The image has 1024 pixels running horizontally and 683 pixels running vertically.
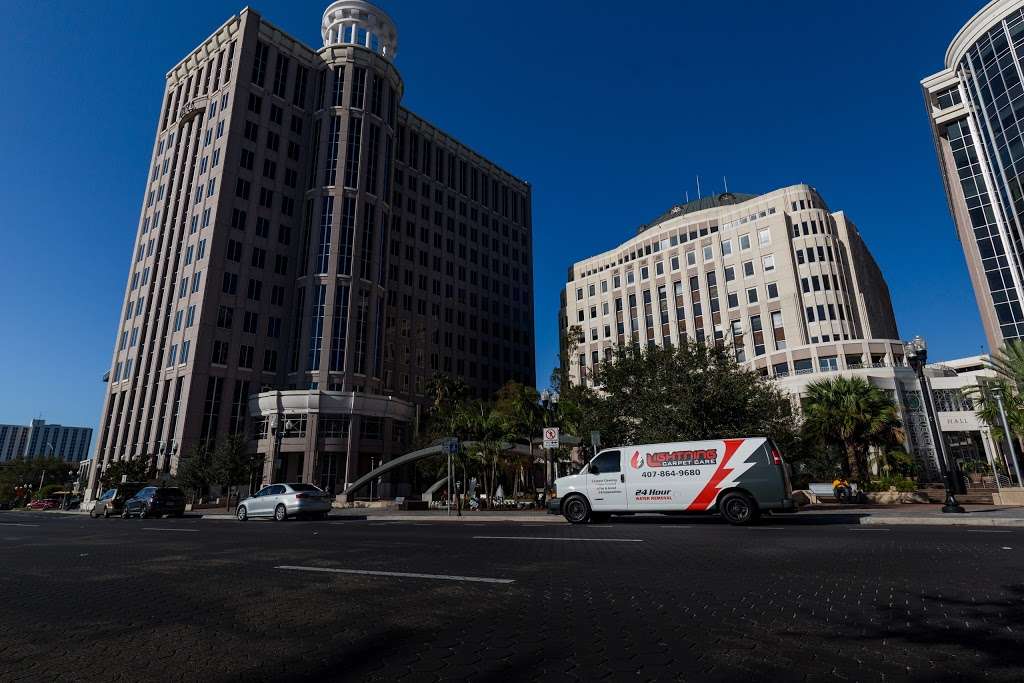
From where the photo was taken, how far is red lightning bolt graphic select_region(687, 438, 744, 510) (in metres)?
13.9

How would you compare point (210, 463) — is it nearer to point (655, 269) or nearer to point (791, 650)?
point (791, 650)

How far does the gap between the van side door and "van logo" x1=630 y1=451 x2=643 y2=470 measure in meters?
0.35

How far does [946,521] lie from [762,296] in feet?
174

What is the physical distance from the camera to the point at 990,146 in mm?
48875

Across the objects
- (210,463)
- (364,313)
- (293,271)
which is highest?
(293,271)

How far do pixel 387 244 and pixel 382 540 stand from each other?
55776 millimetres

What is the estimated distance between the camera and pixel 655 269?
75438 mm

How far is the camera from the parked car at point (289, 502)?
68.9 feet

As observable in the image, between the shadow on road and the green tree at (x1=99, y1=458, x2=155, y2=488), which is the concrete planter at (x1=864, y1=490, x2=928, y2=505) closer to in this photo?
the shadow on road

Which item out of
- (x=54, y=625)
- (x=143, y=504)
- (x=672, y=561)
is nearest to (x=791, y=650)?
(x=672, y=561)

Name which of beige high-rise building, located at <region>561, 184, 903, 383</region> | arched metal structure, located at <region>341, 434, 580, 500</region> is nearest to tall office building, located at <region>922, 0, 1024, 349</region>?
beige high-rise building, located at <region>561, 184, 903, 383</region>

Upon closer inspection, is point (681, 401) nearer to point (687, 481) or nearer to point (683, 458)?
point (683, 458)

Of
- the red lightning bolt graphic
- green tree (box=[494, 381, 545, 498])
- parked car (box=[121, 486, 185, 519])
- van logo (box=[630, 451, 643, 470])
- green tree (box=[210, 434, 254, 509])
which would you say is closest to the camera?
the red lightning bolt graphic

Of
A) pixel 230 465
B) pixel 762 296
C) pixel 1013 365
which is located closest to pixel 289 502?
pixel 230 465
